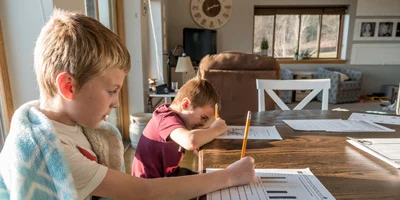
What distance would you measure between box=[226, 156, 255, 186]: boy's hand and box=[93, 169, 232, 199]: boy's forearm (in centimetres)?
1

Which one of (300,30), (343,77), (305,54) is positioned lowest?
(343,77)

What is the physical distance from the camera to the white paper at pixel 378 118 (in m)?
1.26

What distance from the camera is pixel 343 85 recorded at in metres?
5.29

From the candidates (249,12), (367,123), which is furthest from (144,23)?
(249,12)

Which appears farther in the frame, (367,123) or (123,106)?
(123,106)

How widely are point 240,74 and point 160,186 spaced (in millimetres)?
1817

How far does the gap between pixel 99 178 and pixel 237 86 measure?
1.90 meters

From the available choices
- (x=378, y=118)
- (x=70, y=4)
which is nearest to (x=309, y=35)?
(x=378, y=118)

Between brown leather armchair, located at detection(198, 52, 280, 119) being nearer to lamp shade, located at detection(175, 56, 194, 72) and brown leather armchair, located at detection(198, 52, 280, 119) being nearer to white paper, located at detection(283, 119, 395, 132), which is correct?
lamp shade, located at detection(175, 56, 194, 72)

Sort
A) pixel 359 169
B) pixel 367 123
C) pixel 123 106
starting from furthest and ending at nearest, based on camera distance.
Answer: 1. pixel 123 106
2. pixel 367 123
3. pixel 359 169

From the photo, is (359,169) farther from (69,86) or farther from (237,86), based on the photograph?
(237,86)

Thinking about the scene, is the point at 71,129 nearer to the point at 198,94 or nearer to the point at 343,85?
the point at 198,94

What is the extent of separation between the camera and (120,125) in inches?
114

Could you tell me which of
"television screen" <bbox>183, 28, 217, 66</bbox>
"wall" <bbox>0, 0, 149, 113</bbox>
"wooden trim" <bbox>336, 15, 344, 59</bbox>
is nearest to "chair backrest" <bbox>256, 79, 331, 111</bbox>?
"wall" <bbox>0, 0, 149, 113</bbox>
